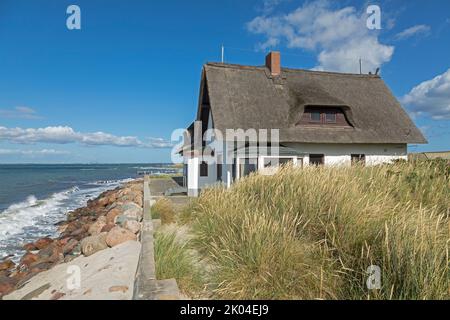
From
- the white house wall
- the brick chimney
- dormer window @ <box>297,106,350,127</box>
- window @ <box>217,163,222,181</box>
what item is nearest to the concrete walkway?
window @ <box>217,163,222,181</box>

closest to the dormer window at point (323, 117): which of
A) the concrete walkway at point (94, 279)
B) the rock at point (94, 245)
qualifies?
the rock at point (94, 245)

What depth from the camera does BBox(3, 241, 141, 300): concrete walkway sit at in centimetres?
433

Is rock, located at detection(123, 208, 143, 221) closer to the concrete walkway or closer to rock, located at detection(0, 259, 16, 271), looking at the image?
the concrete walkway

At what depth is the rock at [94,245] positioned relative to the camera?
6.95 m

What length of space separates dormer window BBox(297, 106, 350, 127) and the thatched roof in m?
0.30

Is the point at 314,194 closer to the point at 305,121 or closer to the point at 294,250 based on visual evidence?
the point at 294,250

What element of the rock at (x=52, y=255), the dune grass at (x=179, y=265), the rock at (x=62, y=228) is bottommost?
the rock at (x=62, y=228)

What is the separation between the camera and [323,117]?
15.6 m

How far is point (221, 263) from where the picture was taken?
3.46 metres

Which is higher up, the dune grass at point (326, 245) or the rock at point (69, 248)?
the dune grass at point (326, 245)

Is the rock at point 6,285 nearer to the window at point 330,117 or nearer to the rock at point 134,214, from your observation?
the rock at point 134,214

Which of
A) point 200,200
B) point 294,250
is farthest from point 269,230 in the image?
point 200,200

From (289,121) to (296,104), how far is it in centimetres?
129
